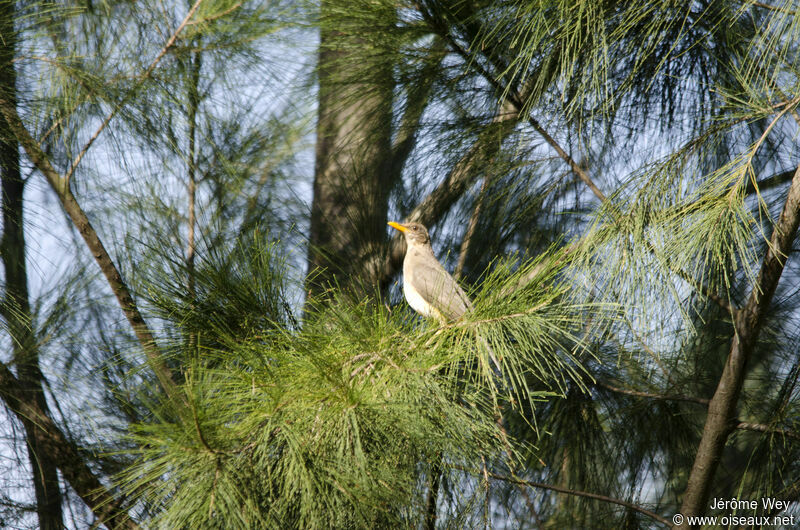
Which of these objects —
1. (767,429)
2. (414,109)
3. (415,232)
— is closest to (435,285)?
(415,232)

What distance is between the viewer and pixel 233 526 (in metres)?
0.96

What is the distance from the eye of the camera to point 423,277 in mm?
1895

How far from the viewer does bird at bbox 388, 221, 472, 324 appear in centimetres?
163

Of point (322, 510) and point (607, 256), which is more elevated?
point (607, 256)

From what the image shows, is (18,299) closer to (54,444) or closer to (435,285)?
(54,444)

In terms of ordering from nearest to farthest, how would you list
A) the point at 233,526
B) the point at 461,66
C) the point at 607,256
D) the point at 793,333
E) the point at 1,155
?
the point at 233,526
the point at 607,256
the point at 1,155
the point at 461,66
the point at 793,333

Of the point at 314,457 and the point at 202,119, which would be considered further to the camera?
the point at 202,119

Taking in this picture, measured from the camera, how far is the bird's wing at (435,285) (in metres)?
1.57

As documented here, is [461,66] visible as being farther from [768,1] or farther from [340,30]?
[768,1]

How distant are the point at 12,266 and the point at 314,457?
5.08 ft

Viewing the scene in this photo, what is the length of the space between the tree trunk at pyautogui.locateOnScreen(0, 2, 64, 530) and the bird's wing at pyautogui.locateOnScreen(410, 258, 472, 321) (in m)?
0.96

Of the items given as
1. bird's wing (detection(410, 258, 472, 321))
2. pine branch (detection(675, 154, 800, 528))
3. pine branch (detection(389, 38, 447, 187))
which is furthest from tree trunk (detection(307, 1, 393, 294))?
pine branch (detection(675, 154, 800, 528))

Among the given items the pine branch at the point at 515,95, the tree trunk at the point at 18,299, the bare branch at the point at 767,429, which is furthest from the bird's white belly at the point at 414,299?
the tree trunk at the point at 18,299

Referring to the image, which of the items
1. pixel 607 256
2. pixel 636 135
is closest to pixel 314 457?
pixel 607 256
